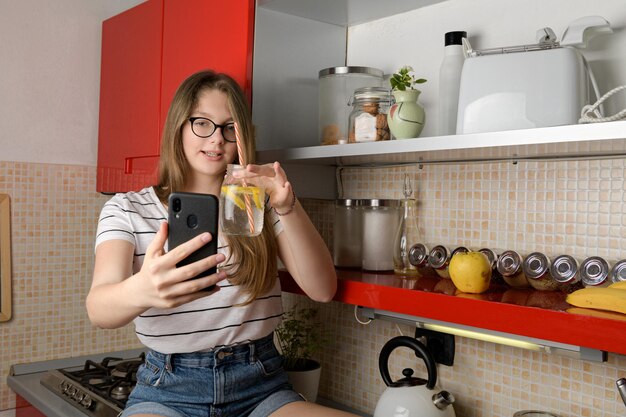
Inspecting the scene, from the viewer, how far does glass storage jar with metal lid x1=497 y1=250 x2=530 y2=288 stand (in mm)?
1368

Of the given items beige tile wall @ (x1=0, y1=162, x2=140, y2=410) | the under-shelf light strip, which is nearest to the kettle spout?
the under-shelf light strip

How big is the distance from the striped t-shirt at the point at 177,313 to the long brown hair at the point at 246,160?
0.11ft

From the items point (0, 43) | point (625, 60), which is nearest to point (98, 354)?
point (0, 43)

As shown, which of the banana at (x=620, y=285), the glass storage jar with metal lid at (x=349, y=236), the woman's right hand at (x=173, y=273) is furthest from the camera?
the glass storage jar with metal lid at (x=349, y=236)

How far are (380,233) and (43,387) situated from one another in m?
1.16

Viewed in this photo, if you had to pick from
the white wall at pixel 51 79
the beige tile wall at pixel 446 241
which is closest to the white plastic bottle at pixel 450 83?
the beige tile wall at pixel 446 241

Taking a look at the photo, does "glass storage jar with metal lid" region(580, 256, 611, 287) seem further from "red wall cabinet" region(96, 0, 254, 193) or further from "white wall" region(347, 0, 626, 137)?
"red wall cabinet" region(96, 0, 254, 193)

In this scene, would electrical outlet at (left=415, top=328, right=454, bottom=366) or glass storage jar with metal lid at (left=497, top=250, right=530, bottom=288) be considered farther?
electrical outlet at (left=415, top=328, right=454, bottom=366)

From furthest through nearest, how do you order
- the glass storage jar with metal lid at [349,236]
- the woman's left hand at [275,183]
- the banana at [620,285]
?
the glass storage jar with metal lid at [349,236] < the woman's left hand at [275,183] < the banana at [620,285]

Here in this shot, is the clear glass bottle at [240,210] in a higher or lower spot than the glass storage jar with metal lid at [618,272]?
higher

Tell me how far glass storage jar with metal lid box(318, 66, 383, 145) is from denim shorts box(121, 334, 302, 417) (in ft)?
1.83

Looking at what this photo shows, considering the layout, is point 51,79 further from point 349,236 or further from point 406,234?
point 406,234

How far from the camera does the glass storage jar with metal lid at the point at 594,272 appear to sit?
1.26 meters

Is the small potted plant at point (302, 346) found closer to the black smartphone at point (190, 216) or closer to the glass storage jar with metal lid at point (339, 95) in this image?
the glass storage jar with metal lid at point (339, 95)
